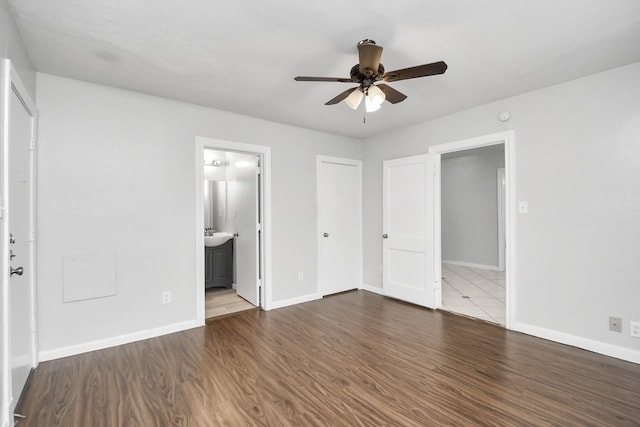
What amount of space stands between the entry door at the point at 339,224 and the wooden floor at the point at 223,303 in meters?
1.17

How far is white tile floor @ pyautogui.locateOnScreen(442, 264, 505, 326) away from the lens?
3.71 m

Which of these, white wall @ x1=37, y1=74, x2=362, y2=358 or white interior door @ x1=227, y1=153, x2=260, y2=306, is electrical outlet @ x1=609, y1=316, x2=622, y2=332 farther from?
white wall @ x1=37, y1=74, x2=362, y2=358

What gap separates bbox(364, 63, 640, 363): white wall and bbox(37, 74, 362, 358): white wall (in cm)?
319

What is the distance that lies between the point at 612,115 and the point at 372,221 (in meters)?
2.91

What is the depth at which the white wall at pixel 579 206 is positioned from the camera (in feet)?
8.23

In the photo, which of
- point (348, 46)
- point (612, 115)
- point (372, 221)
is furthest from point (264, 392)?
point (612, 115)

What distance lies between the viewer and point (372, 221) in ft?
15.4

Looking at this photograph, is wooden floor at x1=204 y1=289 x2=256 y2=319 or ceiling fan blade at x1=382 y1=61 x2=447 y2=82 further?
wooden floor at x1=204 y1=289 x2=256 y2=319

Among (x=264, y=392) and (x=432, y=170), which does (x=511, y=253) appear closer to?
(x=432, y=170)

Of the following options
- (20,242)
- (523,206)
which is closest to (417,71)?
(523,206)

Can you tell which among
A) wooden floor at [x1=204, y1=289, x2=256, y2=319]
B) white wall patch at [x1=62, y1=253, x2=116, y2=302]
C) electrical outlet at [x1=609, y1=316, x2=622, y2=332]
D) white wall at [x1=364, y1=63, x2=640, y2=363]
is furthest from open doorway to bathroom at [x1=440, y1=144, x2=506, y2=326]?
white wall patch at [x1=62, y1=253, x2=116, y2=302]

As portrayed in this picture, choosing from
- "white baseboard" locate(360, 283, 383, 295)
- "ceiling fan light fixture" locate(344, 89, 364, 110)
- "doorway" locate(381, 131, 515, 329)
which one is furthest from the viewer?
"white baseboard" locate(360, 283, 383, 295)

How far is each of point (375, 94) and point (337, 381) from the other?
2171 mm

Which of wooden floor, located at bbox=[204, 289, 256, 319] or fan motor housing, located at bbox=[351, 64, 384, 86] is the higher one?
fan motor housing, located at bbox=[351, 64, 384, 86]
